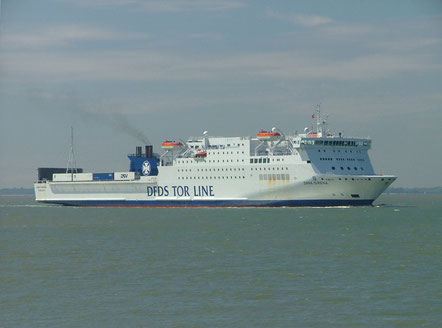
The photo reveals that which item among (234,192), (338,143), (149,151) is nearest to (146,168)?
(149,151)

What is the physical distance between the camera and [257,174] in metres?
65.2

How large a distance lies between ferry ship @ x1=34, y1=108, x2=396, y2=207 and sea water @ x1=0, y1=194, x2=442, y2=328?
760 inches

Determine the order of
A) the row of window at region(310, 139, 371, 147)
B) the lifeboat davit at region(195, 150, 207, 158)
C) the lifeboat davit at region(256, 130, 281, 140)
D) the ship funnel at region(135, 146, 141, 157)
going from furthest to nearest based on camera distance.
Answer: the ship funnel at region(135, 146, 141, 157), the lifeboat davit at region(195, 150, 207, 158), the lifeboat davit at region(256, 130, 281, 140), the row of window at region(310, 139, 371, 147)

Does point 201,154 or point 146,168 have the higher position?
point 201,154

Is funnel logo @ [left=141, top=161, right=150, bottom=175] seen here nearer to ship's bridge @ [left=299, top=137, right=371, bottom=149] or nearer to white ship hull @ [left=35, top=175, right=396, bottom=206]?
white ship hull @ [left=35, top=175, right=396, bottom=206]

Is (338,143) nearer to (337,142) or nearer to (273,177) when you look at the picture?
(337,142)

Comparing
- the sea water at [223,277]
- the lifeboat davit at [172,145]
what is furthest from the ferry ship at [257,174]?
the sea water at [223,277]

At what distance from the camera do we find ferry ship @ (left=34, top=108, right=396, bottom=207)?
6278 centimetres

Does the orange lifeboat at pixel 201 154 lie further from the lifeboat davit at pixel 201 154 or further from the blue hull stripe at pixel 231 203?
the blue hull stripe at pixel 231 203

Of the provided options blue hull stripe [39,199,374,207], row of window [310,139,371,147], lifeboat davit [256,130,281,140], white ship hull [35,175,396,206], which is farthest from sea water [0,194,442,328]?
lifeboat davit [256,130,281,140]

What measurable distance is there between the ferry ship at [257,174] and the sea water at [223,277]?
1930 cm

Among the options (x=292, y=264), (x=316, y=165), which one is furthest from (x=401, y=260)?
(x=316, y=165)

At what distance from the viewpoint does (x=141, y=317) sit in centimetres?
1984

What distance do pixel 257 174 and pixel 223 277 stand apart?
4027cm
